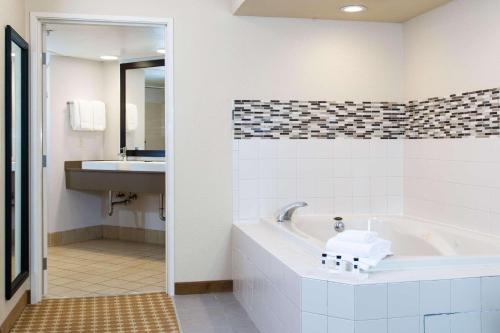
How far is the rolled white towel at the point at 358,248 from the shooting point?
7.92ft

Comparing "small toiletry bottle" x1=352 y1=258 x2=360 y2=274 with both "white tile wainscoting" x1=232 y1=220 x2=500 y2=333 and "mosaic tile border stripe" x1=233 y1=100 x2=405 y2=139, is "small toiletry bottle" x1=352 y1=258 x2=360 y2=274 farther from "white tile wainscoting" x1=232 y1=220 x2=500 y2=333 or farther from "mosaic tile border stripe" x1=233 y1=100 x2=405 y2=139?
"mosaic tile border stripe" x1=233 y1=100 x2=405 y2=139

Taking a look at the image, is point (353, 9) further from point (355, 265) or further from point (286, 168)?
point (355, 265)

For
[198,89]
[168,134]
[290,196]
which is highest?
[198,89]

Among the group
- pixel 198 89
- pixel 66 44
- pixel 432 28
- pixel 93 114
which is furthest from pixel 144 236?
pixel 432 28

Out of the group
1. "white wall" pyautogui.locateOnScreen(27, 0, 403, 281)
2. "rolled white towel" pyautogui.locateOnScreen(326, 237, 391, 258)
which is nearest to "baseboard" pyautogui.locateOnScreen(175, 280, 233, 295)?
"white wall" pyautogui.locateOnScreen(27, 0, 403, 281)

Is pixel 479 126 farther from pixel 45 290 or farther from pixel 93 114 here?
pixel 93 114

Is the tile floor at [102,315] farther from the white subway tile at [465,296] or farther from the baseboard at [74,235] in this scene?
the baseboard at [74,235]

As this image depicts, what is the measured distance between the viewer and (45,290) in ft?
12.8

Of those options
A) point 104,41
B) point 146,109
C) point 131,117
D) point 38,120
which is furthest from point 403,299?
point 131,117

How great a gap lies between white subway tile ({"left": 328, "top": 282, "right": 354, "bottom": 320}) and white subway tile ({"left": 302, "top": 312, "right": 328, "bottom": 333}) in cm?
5

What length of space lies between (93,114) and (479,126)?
166 inches

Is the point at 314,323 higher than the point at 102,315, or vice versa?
the point at 314,323

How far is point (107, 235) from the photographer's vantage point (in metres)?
6.42

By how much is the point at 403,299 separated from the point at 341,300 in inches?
10.4
